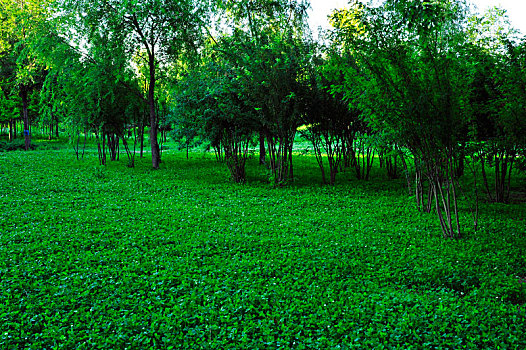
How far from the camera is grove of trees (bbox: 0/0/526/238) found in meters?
7.27

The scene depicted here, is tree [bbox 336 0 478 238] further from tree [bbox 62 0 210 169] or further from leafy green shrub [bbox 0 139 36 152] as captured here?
leafy green shrub [bbox 0 139 36 152]

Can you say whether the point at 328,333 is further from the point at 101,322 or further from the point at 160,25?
the point at 160,25

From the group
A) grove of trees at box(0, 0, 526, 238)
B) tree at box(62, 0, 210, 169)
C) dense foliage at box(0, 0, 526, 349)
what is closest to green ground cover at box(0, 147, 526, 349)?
dense foliage at box(0, 0, 526, 349)

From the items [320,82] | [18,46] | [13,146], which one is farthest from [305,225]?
[13,146]

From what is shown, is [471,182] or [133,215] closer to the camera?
[133,215]

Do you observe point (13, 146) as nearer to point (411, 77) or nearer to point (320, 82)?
point (320, 82)

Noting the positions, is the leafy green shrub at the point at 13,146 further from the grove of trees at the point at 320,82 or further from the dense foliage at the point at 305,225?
the dense foliage at the point at 305,225

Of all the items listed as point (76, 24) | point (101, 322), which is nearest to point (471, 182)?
point (101, 322)

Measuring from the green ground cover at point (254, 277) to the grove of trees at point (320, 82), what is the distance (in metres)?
1.59

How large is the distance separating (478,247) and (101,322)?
6.70 meters

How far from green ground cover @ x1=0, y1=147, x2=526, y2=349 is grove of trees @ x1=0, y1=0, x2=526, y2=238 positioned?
5.23ft

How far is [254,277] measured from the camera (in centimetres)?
583

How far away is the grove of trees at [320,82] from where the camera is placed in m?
7.27

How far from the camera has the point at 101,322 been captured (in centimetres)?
446
